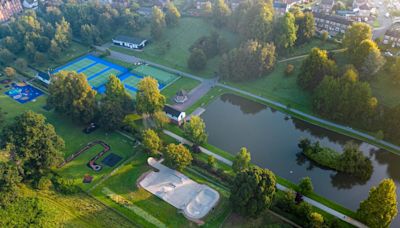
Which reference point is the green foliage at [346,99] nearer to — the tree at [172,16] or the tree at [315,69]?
the tree at [315,69]

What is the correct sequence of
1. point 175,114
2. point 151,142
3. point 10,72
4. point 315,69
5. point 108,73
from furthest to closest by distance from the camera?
point 108,73
point 10,72
point 315,69
point 175,114
point 151,142

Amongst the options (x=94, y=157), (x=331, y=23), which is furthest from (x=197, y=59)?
(x=331, y=23)

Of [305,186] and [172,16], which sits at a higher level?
[172,16]

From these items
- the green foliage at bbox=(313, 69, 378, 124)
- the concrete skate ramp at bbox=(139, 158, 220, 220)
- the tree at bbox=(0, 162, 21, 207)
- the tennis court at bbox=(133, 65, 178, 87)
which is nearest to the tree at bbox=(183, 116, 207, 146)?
the concrete skate ramp at bbox=(139, 158, 220, 220)

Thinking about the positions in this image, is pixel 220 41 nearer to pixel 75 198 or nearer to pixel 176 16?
pixel 176 16

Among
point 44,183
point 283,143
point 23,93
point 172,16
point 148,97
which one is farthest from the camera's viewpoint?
point 172,16

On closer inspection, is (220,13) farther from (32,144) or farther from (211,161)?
(32,144)

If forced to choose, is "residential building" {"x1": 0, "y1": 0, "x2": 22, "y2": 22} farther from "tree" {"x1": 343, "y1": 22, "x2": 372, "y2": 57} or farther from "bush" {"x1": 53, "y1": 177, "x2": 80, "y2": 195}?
"tree" {"x1": 343, "y1": 22, "x2": 372, "y2": 57}
